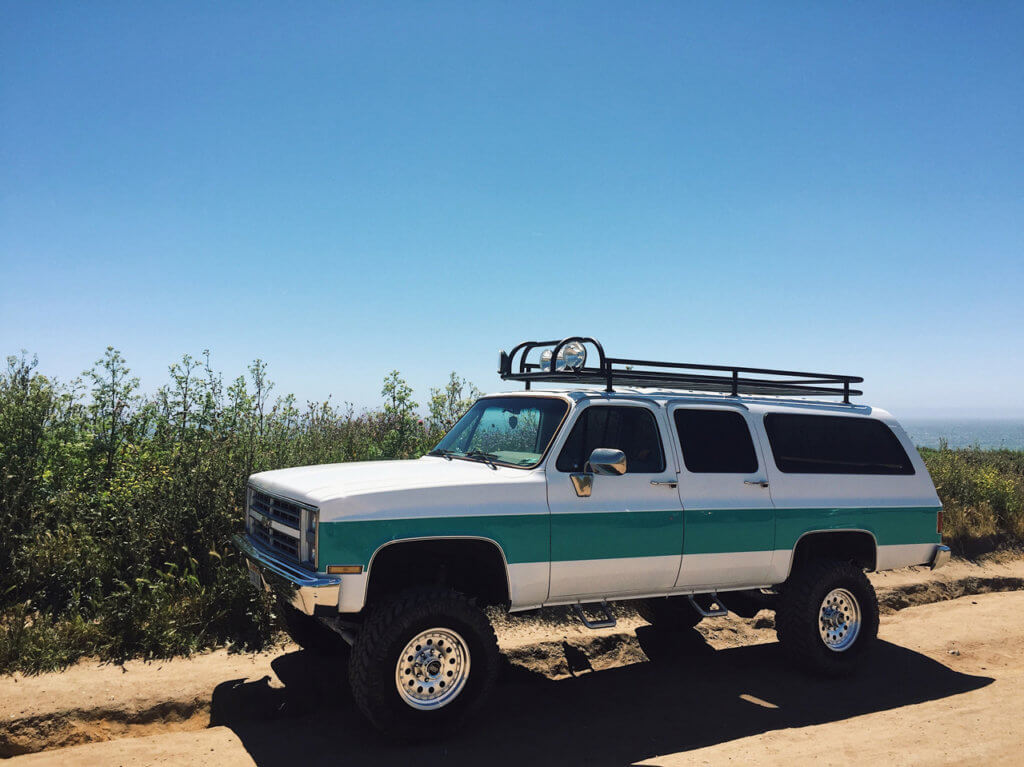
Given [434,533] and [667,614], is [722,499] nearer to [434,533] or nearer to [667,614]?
[667,614]

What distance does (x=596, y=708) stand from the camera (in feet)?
18.7

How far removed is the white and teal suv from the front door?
1 centimetres

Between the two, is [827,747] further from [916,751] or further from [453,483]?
[453,483]

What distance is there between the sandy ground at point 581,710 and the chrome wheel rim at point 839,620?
0.35 meters

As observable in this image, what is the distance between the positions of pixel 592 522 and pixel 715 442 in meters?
1.45

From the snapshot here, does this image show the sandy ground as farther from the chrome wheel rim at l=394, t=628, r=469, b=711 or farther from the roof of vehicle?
the roof of vehicle

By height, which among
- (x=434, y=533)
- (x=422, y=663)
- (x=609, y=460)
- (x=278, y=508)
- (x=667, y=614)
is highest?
(x=609, y=460)

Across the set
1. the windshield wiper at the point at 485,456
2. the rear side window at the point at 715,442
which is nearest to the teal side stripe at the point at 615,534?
the rear side window at the point at 715,442

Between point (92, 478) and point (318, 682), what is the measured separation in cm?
361

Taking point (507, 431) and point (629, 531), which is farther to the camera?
point (507, 431)

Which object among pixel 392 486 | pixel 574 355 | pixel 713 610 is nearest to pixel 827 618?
pixel 713 610

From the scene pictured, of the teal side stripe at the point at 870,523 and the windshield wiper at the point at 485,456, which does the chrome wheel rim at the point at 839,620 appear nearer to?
the teal side stripe at the point at 870,523

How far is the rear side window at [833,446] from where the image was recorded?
258 inches

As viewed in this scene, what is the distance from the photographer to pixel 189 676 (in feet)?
18.8
